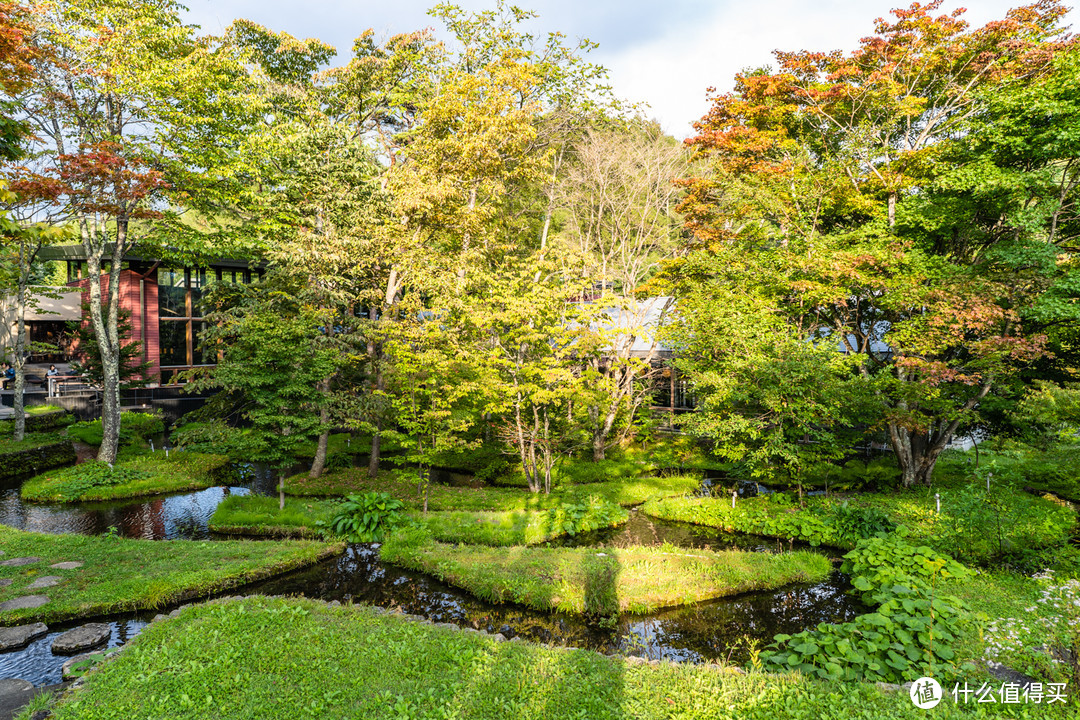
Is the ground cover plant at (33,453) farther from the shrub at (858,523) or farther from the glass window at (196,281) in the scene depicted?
the shrub at (858,523)

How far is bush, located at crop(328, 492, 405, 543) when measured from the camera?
11.4 meters

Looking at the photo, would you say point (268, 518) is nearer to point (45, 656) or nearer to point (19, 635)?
point (19, 635)

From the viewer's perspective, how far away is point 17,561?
30.9 ft

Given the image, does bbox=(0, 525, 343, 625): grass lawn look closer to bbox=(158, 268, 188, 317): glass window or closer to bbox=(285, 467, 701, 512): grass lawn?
bbox=(285, 467, 701, 512): grass lawn

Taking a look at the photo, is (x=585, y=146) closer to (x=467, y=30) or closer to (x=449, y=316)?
(x=467, y=30)

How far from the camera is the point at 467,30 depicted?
64.4ft

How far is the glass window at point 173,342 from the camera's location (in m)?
27.7

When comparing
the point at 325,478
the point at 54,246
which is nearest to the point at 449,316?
the point at 325,478

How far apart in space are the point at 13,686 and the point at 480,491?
33.8 ft

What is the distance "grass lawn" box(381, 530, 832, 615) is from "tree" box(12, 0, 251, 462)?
12.7 m

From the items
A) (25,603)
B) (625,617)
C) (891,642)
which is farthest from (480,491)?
(891,642)

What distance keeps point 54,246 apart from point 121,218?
1793cm

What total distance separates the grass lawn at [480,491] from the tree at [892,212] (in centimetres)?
635

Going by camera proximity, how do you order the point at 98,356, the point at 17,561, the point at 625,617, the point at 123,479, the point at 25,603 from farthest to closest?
the point at 98,356 → the point at 123,479 → the point at 17,561 → the point at 625,617 → the point at 25,603
